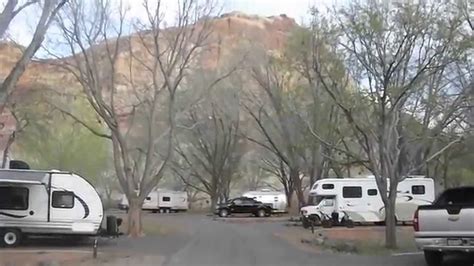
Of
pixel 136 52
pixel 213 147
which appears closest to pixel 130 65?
pixel 136 52

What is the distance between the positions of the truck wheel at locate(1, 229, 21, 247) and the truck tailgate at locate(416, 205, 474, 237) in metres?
14.2

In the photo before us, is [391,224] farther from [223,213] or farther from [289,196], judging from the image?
[289,196]

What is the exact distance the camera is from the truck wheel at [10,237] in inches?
941

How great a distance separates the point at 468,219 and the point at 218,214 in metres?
42.4

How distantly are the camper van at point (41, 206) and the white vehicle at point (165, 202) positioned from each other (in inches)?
1632

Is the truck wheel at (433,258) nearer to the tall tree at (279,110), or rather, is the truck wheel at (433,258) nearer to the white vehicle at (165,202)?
the tall tree at (279,110)

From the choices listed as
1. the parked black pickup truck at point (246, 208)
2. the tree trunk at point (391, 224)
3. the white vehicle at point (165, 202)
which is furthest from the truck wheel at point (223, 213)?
the tree trunk at point (391, 224)

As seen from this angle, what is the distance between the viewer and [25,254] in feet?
68.1

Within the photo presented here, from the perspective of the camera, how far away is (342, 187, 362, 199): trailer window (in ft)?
129

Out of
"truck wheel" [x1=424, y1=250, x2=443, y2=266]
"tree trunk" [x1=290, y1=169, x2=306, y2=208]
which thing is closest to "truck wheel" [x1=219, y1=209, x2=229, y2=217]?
"tree trunk" [x1=290, y1=169, x2=306, y2=208]

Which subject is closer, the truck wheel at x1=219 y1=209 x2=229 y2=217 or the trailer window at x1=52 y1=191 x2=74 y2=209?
the trailer window at x1=52 y1=191 x2=74 y2=209

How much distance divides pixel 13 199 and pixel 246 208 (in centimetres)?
3222

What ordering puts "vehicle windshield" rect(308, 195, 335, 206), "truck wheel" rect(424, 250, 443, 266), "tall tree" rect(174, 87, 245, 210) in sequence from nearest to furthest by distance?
"truck wheel" rect(424, 250, 443, 266) → "vehicle windshield" rect(308, 195, 335, 206) → "tall tree" rect(174, 87, 245, 210)

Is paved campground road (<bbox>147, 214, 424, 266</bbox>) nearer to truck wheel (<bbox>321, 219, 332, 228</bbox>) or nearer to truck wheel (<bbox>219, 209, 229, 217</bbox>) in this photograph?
truck wheel (<bbox>321, 219, 332, 228</bbox>)
